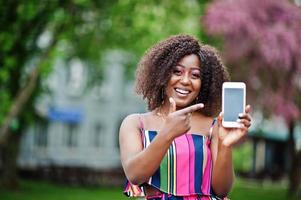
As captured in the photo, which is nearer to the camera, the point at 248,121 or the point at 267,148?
the point at 248,121

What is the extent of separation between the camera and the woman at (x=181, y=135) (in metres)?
3.28

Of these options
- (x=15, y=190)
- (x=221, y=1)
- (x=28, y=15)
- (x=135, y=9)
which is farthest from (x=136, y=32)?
(x=28, y=15)

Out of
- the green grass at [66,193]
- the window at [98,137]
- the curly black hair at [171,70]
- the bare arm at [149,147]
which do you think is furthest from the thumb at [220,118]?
the window at [98,137]

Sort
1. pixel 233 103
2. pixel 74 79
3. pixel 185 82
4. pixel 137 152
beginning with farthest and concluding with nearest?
pixel 74 79 → pixel 185 82 → pixel 137 152 → pixel 233 103

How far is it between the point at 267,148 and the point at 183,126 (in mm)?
46012

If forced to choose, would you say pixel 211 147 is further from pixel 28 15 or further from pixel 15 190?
pixel 15 190

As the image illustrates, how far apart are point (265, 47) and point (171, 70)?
15787 millimetres

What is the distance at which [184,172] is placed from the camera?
11.1ft

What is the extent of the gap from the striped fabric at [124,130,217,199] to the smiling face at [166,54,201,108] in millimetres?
177

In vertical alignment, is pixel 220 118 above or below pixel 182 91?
below

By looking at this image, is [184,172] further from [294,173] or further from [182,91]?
[294,173]

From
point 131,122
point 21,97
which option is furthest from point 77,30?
point 131,122

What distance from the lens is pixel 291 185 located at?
23.2 m

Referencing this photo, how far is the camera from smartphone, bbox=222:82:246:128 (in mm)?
3158
